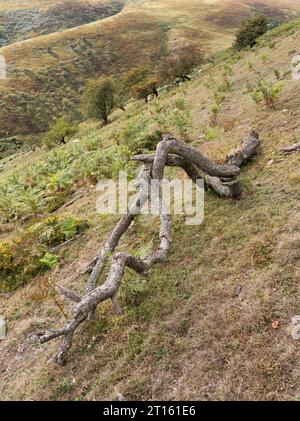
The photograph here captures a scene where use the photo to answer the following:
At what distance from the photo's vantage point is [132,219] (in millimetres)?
7992

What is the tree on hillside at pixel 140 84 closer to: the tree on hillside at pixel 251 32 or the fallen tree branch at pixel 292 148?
the tree on hillside at pixel 251 32

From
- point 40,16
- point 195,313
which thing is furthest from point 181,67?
point 40,16

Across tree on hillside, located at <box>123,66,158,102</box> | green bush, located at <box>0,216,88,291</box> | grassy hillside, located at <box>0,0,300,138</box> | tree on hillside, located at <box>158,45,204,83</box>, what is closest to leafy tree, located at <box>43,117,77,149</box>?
tree on hillside, located at <box>123,66,158,102</box>

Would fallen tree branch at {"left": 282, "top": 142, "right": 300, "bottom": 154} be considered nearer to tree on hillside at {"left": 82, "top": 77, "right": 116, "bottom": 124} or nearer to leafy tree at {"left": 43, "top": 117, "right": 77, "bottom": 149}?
leafy tree at {"left": 43, "top": 117, "right": 77, "bottom": 149}

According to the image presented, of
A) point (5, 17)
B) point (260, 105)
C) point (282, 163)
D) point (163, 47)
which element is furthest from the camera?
point (5, 17)

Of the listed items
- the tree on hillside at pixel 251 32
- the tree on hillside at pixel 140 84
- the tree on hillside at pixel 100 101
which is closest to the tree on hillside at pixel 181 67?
the tree on hillside at pixel 140 84

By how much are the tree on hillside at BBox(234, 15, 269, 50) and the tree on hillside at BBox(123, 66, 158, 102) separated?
898 centimetres

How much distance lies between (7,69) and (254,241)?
100785mm

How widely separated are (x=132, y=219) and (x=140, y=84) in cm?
3681

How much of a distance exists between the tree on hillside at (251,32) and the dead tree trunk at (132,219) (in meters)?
32.8

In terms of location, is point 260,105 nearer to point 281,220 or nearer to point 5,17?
point 281,220

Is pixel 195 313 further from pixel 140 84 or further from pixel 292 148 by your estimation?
pixel 140 84
